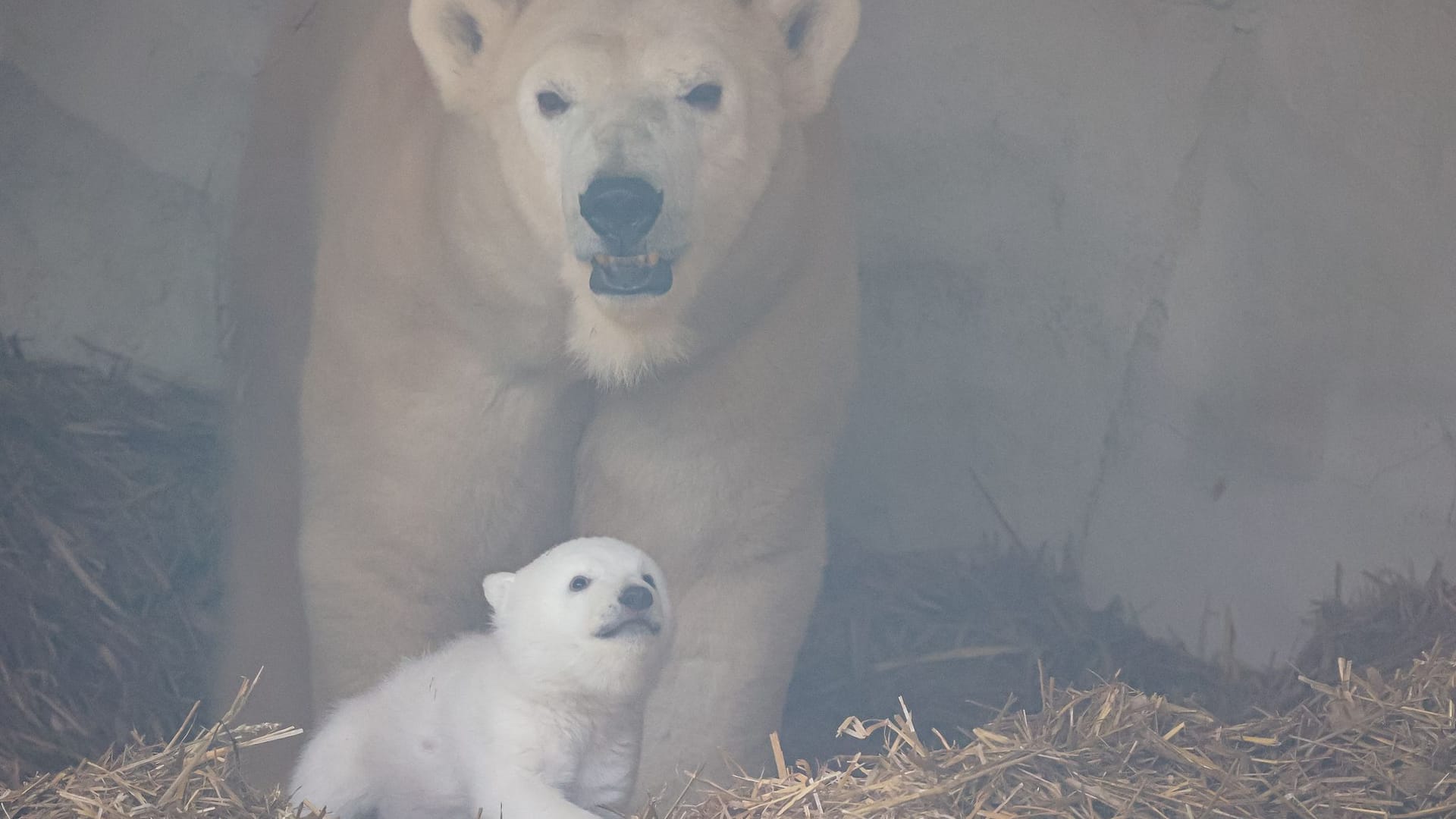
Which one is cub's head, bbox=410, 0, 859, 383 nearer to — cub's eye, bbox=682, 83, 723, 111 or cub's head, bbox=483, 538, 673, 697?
cub's eye, bbox=682, 83, 723, 111

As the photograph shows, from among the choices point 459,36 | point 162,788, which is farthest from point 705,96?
point 162,788

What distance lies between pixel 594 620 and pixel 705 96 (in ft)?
3.32

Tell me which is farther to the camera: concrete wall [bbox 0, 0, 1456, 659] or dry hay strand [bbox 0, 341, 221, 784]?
concrete wall [bbox 0, 0, 1456, 659]

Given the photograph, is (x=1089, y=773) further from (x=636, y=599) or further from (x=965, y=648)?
(x=965, y=648)

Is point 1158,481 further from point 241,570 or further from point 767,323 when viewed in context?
point 241,570

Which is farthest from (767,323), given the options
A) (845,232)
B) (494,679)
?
(494,679)

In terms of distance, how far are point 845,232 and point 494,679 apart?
4.56 feet

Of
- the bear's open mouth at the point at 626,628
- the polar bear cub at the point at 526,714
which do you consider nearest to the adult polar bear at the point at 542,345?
the polar bear cub at the point at 526,714

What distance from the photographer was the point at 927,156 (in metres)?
4.39

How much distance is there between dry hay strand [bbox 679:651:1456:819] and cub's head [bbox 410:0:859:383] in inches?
36.2

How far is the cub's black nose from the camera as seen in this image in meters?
2.79

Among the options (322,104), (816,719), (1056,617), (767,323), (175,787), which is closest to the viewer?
(175,787)

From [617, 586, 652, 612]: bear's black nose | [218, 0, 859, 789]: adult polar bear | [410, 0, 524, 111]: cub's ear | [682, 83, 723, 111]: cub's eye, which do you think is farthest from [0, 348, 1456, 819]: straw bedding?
[410, 0, 524, 111]: cub's ear

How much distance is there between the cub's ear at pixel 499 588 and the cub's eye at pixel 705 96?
95 cm
